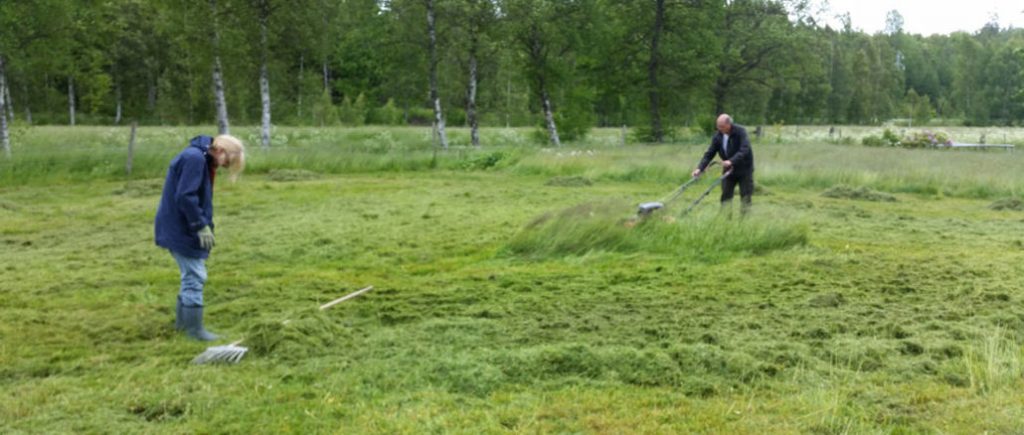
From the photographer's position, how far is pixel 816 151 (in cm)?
2062

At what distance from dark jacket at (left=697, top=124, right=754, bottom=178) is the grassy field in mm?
664

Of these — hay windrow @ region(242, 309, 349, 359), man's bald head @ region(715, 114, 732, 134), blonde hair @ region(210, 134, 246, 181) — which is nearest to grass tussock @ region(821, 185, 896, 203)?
man's bald head @ region(715, 114, 732, 134)

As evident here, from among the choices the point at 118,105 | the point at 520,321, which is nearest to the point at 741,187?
the point at 520,321

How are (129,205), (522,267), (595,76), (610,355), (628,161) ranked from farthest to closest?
(595,76) < (628,161) < (129,205) < (522,267) < (610,355)

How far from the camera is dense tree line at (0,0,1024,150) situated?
19.8 meters

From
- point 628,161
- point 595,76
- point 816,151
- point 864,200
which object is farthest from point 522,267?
point 595,76

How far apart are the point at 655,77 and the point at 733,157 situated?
57.8ft

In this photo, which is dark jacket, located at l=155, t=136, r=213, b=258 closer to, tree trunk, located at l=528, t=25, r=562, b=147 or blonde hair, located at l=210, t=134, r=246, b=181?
blonde hair, located at l=210, t=134, r=246, b=181

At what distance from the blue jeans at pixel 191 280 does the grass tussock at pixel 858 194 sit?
1089 cm

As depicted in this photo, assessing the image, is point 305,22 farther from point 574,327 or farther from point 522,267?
point 574,327

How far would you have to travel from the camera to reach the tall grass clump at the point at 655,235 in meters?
7.45

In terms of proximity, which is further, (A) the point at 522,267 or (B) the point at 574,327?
(A) the point at 522,267

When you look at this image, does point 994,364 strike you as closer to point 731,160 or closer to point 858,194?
point 731,160

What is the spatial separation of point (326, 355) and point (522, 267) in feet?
9.17
